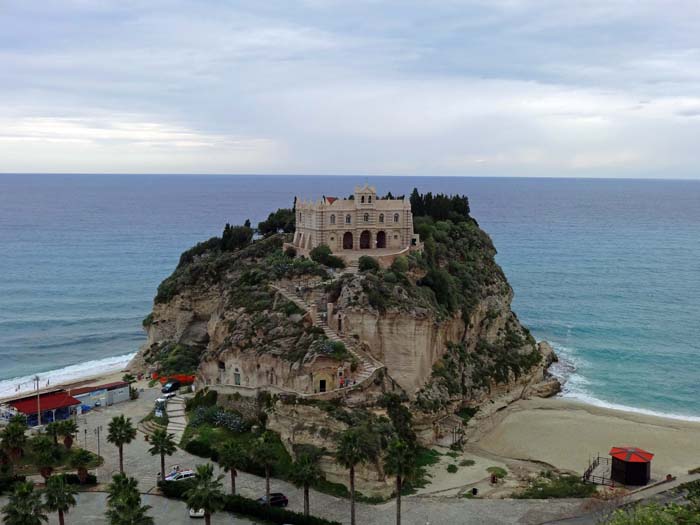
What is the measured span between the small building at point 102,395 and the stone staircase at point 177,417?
16.9 feet

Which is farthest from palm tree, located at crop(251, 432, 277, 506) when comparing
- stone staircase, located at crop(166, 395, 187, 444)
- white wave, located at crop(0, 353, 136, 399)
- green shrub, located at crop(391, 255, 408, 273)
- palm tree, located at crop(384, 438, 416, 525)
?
white wave, located at crop(0, 353, 136, 399)

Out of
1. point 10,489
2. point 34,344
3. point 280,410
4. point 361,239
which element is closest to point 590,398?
point 361,239

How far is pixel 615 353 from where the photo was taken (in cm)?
8181

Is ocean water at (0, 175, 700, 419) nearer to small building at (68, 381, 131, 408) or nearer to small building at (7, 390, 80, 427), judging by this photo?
small building at (68, 381, 131, 408)

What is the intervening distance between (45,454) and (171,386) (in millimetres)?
23227

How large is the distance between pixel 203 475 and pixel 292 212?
58.8 meters

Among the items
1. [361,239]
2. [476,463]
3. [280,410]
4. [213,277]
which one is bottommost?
[476,463]

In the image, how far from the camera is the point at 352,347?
56.3 m

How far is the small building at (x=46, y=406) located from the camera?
57156 millimetres

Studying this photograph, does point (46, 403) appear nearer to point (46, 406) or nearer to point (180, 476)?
point (46, 406)

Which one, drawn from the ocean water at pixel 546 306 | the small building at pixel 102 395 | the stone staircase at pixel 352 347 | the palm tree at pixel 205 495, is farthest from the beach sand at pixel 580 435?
the small building at pixel 102 395

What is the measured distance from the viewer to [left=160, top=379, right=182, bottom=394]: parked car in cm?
6581

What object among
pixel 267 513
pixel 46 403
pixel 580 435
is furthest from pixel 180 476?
pixel 580 435

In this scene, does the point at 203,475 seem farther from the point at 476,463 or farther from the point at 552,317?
the point at 552,317
